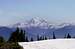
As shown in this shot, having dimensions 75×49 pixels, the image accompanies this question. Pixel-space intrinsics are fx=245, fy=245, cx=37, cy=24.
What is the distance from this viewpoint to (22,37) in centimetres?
2758

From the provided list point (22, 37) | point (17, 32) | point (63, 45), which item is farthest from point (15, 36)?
point (63, 45)

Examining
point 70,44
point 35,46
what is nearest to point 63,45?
point 70,44

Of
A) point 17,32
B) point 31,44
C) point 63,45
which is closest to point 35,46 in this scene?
point 31,44

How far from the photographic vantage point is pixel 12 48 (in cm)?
1894

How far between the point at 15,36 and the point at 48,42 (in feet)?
Answer: 11.6

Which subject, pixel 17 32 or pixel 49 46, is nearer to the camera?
pixel 49 46

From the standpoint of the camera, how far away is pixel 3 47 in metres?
19.0

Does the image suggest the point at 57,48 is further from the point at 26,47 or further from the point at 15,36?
the point at 15,36

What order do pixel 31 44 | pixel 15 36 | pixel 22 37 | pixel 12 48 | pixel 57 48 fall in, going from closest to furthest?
pixel 12 48 → pixel 57 48 → pixel 31 44 → pixel 15 36 → pixel 22 37

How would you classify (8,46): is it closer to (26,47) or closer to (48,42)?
(26,47)

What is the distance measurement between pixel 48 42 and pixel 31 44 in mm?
1760

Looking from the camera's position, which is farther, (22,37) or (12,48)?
(22,37)

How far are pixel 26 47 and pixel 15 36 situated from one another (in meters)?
3.74

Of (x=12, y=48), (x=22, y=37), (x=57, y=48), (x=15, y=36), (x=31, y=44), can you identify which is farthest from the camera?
(x=22, y=37)
